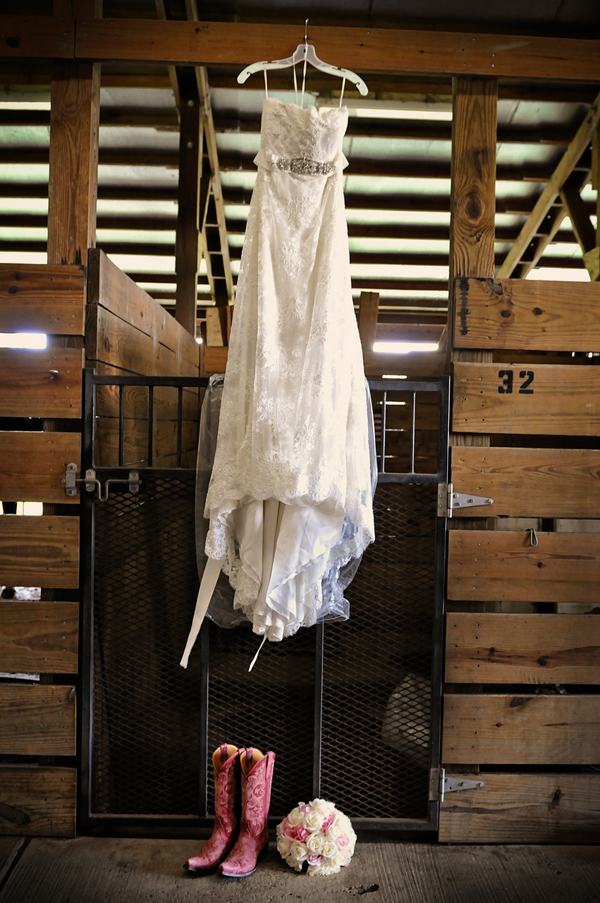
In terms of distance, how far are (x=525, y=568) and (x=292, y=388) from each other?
0.97 metres

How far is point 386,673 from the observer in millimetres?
2041

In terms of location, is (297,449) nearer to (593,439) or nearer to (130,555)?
(130,555)

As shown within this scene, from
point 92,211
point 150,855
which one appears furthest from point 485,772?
point 92,211

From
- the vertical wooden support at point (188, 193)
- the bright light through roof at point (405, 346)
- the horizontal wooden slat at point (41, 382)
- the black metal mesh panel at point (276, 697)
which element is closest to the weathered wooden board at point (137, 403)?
the horizontal wooden slat at point (41, 382)

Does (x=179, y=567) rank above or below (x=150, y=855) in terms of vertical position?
above

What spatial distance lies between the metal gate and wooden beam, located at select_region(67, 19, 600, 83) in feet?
3.51

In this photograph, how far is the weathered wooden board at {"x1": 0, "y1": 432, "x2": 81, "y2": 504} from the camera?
76.9 inches

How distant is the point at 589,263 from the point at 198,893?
3.37m

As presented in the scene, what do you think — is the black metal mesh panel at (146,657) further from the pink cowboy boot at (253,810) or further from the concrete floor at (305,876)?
the pink cowboy boot at (253,810)

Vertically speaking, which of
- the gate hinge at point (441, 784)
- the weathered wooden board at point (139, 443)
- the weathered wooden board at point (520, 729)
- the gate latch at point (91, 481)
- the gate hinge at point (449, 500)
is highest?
→ the weathered wooden board at point (139, 443)

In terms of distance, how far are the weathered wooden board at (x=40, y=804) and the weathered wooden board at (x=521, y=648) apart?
127 centimetres

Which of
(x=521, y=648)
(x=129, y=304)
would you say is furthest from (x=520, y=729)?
(x=129, y=304)

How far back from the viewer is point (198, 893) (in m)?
1.73

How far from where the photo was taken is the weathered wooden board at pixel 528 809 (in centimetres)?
200
